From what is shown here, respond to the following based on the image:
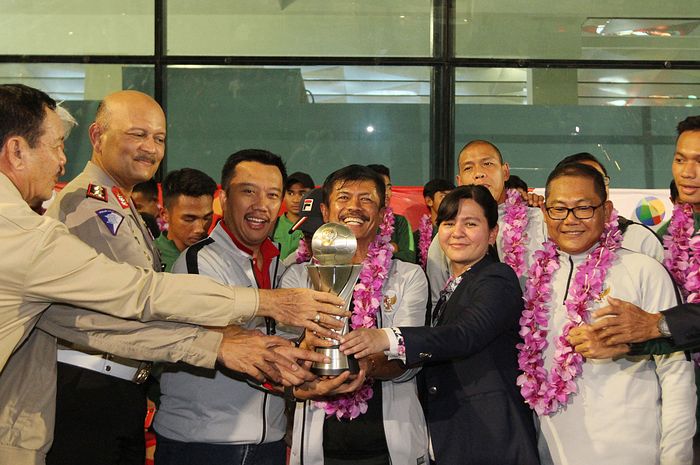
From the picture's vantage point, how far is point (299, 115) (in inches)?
368

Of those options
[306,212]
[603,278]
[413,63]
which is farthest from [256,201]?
[413,63]

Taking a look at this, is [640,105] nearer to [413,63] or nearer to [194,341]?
[413,63]

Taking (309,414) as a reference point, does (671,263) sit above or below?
above

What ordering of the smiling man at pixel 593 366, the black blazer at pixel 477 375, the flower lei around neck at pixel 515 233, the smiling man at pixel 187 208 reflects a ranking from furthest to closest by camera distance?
the smiling man at pixel 187 208, the flower lei around neck at pixel 515 233, the smiling man at pixel 593 366, the black blazer at pixel 477 375

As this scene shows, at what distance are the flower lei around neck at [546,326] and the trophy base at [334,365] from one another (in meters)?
0.76

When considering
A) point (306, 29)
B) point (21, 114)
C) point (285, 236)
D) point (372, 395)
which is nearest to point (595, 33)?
point (306, 29)

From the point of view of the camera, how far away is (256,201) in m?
3.69

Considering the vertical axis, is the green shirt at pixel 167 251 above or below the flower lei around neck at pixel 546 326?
above

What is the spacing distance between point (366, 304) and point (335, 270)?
0.60 meters

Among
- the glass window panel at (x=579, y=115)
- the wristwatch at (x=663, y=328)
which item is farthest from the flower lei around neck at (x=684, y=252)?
the glass window panel at (x=579, y=115)

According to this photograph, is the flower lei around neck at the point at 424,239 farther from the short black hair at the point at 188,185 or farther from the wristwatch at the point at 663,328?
the wristwatch at the point at 663,328

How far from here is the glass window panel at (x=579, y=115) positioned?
29.9 ft

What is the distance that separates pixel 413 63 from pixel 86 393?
6815mm

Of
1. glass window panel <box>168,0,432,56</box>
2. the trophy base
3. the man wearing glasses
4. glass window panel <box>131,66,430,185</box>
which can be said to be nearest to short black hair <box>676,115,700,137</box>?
the man wearing glasses
